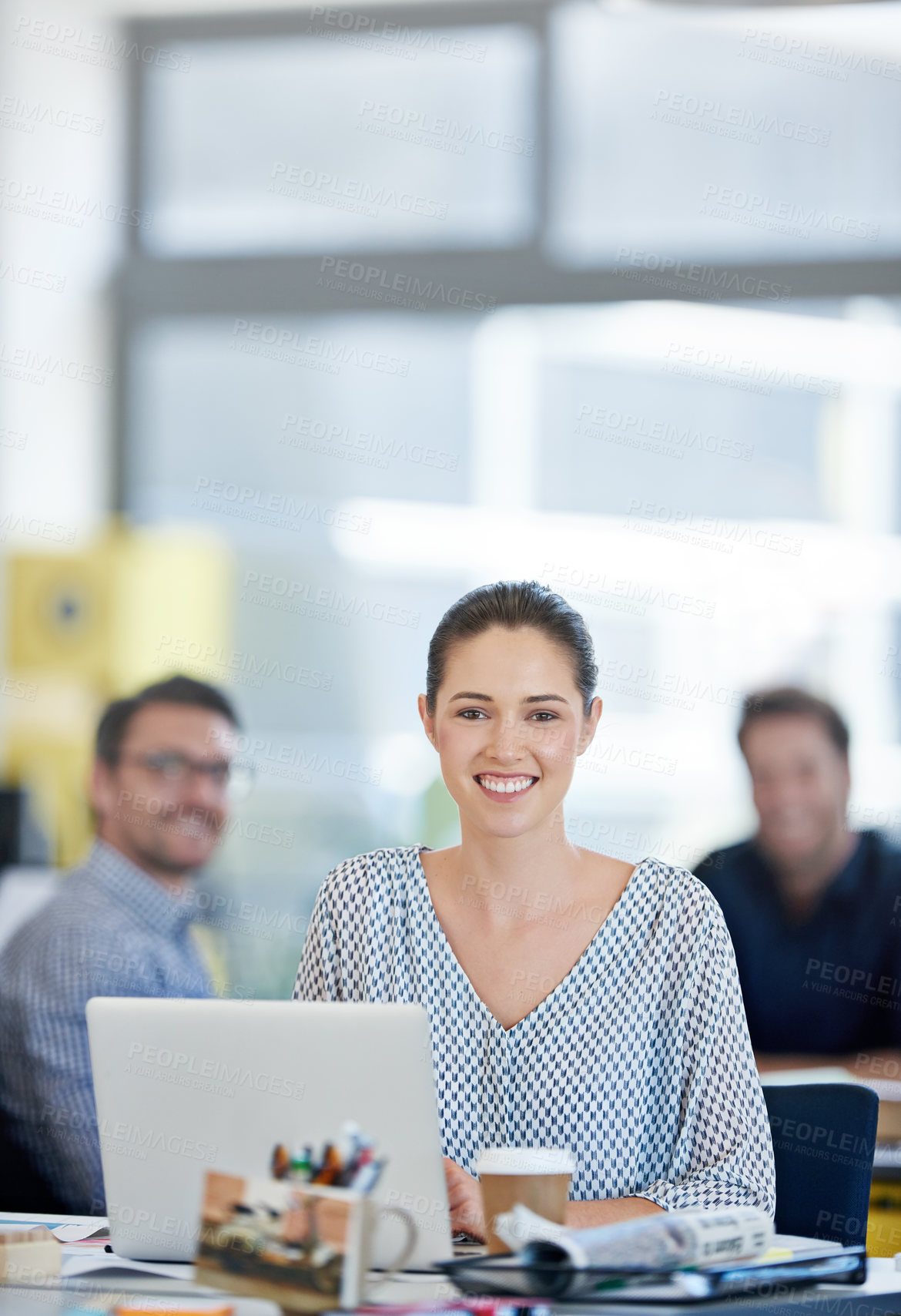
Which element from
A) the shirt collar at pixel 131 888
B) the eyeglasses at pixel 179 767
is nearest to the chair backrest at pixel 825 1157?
the shirt collar at pixel 131 888

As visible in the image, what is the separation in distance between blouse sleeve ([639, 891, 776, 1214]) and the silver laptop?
0.48 m

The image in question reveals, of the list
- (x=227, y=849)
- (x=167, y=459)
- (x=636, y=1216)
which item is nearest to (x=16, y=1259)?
(x=636, y=1216)

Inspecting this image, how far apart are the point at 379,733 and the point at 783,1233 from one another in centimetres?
322

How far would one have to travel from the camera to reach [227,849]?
5.11 metres

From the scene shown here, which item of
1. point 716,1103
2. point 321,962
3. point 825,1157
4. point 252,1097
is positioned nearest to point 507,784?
point 321,962

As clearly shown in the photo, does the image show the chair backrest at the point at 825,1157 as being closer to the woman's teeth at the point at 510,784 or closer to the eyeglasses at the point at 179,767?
the woman's teeth at the point at 510,784

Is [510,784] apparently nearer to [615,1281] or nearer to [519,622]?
[519,622]

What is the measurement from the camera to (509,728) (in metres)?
2.21

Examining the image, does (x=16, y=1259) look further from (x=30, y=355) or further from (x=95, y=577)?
(x=30, y=355)

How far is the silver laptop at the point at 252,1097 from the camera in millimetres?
1508

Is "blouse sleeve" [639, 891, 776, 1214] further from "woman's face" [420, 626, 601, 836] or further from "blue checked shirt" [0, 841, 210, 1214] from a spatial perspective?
"blue checked shirt" [0, 841, 210, 1214]

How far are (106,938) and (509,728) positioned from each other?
1270mm

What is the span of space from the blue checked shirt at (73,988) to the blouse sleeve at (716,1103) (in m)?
1.34

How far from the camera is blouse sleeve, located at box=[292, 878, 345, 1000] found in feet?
7.24
